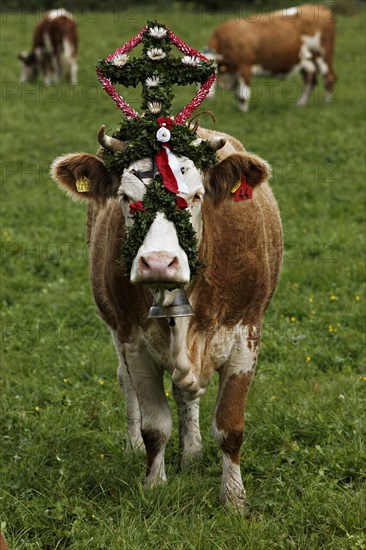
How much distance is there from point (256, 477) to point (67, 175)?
2.13m

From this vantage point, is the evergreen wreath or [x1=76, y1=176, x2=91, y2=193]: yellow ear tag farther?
[x1=76, y1=176, x2=91, y2=193]: yellow ear tag

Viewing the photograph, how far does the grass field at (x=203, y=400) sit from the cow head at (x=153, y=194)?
1255 millimetres

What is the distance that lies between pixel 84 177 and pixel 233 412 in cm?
A: 159

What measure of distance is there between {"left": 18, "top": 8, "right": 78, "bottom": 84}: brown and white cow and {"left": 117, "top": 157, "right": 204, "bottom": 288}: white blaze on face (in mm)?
16205

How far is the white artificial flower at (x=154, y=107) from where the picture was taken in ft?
15.2

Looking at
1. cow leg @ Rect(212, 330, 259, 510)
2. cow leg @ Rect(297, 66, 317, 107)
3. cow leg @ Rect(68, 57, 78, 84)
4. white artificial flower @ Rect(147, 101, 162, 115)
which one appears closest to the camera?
white artificial flower @ Rect(147, 101, 162, 115)

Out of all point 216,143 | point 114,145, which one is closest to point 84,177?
point 114,145

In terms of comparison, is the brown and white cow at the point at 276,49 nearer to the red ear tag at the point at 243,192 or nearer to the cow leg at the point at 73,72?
the cow leg at the point at 73,72

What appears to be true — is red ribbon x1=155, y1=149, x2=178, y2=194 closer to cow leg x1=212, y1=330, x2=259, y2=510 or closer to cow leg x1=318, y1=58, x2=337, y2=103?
cow leg x1=212, y1=330, x2=259, y2=510

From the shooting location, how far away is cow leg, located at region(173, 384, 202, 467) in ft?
18.1

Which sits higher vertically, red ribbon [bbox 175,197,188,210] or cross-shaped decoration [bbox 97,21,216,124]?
cross-shaped decoration [bbox 97,21,216,124]

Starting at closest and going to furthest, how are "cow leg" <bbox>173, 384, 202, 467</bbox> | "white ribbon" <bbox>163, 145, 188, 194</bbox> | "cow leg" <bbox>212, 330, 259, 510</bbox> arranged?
1. "white ribbon" <bbox>163, 145, 188, 194</bbox>
2. "cow leg" <bbox>212, 330, 259, 510</bbox>
3. "cow leg" <bbox>173, 384, 202, 467</bbox>

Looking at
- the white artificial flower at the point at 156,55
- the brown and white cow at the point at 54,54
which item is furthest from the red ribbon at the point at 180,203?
the brown and white cow at the point at 54,54

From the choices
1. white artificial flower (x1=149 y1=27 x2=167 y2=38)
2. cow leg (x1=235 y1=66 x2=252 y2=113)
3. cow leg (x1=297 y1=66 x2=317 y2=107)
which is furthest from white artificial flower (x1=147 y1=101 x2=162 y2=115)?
cow leg (x1=297 y1=66 x2=317 y2=107)
